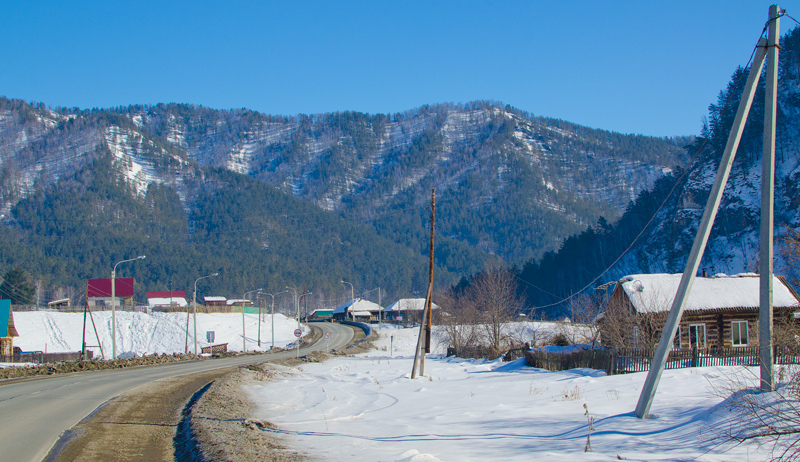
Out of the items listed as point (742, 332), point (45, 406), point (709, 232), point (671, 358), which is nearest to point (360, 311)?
point (742, 332)

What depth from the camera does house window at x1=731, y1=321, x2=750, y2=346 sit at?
38406mm

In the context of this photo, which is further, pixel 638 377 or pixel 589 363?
pixel 589 363

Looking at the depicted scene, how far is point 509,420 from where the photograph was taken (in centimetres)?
1302

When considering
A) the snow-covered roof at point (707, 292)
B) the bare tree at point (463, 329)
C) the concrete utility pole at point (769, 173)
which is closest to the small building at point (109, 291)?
the bare tree at point (463, 329)

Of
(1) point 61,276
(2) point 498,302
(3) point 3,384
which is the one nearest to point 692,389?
(3) point 3,384

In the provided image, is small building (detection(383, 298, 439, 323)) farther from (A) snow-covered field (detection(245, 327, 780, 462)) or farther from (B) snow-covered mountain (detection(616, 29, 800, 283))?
(A) snow-covered field (detection(245, 327, 780, 462))

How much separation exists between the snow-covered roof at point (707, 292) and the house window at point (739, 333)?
176 cm

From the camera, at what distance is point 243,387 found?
918 inches

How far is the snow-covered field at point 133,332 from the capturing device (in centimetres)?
8188

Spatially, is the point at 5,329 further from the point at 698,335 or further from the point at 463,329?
the point at 698,335

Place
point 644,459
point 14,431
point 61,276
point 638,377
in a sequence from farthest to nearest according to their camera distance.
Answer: point 61,276
point 638,377
point 14,431
point 644,459

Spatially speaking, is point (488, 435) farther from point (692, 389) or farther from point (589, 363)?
point (589, 363)

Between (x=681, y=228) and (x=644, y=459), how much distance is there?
349 ft

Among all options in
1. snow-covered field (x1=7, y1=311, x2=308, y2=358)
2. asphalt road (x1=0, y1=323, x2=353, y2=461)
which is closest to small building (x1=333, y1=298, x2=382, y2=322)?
snow-covered field (x1=7, y1=311, x2=308, y2=358)
